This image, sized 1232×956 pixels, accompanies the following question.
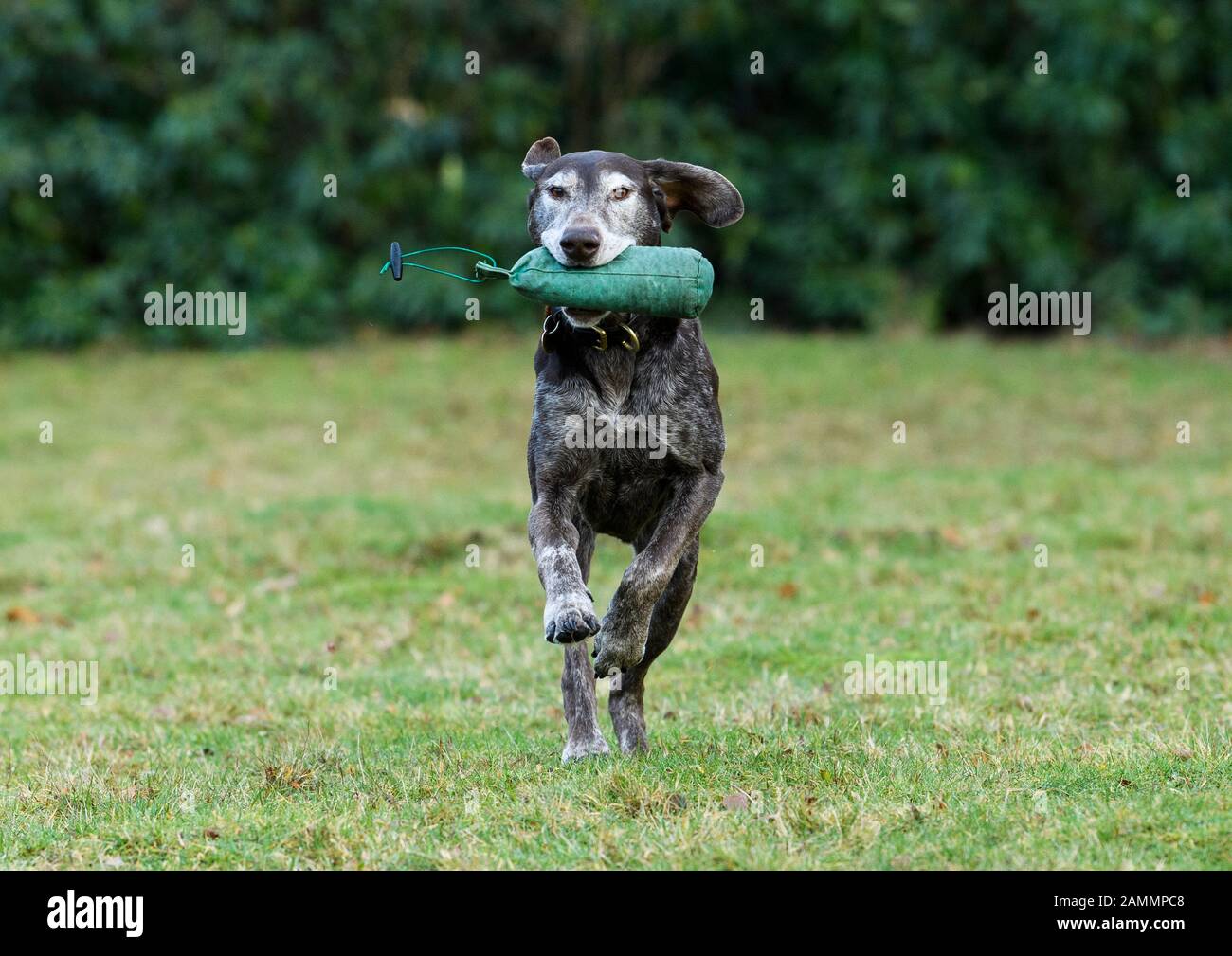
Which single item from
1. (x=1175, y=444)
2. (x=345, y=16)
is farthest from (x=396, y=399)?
(x=1175, y=444)

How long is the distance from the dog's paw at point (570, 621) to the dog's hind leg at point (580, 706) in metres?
0.50

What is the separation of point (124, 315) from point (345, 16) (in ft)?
14.2

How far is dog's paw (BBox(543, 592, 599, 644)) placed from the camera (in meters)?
5.01

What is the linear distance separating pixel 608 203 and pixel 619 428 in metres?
0.77

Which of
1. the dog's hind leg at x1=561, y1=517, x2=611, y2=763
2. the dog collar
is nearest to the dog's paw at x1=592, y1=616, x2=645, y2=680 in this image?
the dog's hind leg at x1=561, y1=517, x2=611, y2=763

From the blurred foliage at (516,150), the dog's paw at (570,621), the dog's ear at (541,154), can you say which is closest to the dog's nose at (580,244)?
the dog's ear at (541,154)

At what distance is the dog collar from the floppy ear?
0.51 metres

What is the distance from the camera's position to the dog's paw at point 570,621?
5008mm

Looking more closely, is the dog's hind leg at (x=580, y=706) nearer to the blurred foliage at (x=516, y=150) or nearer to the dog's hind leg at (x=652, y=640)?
the dog's hind leg at (x=652, y=640)

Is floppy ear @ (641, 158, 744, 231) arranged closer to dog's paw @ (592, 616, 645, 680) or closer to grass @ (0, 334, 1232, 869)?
dog's paw @ (592, 616, 645, 680)

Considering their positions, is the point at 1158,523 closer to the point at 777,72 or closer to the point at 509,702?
the point at 509,702

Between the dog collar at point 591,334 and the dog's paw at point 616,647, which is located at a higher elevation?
the dog collar at point 591,334

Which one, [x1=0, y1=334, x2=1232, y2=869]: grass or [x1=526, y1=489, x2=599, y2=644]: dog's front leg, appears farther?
[x1=526, y1=489, x2=599, y2=644]: dog's front leg

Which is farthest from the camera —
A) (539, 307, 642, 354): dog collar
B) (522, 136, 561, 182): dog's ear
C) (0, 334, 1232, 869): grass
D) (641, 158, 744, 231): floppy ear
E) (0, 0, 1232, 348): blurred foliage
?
(0, 0, 1232, 348): blurred foliage
